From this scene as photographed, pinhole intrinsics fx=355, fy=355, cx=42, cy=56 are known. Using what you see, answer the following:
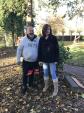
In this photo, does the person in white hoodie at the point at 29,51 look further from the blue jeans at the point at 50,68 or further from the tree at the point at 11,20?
the tree at the point at 11,20

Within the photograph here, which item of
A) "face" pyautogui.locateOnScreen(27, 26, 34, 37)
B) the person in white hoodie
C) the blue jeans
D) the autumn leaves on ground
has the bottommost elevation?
the autumn leaves on ground

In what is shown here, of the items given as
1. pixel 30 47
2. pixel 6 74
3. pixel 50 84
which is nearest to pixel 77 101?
pixel 50 84

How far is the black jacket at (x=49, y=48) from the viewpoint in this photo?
30.5ft

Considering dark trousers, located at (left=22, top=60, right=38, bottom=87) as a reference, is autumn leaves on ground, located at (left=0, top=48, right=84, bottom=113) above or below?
below

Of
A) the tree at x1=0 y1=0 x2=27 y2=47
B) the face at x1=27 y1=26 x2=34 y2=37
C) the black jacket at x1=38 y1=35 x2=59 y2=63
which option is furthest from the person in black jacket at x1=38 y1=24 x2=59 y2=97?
the tree at x1=0 y1=0 x2=27 y2=47

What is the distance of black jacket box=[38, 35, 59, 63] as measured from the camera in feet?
30.5

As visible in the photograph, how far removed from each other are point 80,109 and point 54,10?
11336 millimetres

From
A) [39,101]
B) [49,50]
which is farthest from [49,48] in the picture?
[39,101]

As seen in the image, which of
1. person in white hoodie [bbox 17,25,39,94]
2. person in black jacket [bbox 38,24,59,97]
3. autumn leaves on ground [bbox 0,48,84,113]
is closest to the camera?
autumn leaves on ground [bbox 0,48,84,113]

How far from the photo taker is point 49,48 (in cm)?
931

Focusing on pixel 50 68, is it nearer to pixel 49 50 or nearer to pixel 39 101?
pixel 49 50

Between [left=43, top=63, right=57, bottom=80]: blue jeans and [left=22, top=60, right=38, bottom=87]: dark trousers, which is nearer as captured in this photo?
[left=43, top=63, right=57, bottom=80]: blue jeans

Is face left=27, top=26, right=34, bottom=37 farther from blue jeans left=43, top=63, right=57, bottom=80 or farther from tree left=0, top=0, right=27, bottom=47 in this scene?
tree left=0, top=0, right=27, bottom=47

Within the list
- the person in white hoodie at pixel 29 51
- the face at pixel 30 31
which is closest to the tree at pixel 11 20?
the person in white hoodie at pixel 29 51
